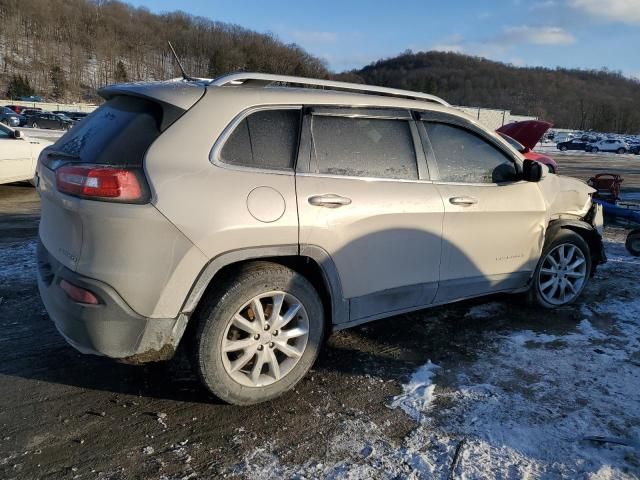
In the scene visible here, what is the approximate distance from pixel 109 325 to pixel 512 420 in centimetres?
224

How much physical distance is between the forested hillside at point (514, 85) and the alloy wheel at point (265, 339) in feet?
409

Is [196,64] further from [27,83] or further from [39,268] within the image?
[39,268]

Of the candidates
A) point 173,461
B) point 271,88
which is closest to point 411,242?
point 271,88

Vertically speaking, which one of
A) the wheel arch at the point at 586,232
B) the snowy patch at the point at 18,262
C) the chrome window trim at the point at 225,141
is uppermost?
the chrome window trim at the point at 225,141

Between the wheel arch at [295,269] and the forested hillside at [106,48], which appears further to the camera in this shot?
the forested hillside at [106,48]

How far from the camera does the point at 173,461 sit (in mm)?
2529

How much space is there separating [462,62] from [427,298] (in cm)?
17986

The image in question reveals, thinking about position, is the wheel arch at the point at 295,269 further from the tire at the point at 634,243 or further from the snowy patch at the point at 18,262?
the tire at the point at 634,243

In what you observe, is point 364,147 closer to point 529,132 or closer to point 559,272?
point 559,272

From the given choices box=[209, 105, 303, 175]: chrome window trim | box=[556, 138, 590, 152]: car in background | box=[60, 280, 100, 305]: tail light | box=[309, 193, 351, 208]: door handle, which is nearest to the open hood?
box=[309, 193, 351, 208]: door handle

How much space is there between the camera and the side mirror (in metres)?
4.05

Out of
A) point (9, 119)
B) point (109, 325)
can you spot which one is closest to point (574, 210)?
point (109, 325)

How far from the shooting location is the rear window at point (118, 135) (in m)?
2.69

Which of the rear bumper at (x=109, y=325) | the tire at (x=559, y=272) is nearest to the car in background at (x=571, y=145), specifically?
the tire at (x=559, y=272)
